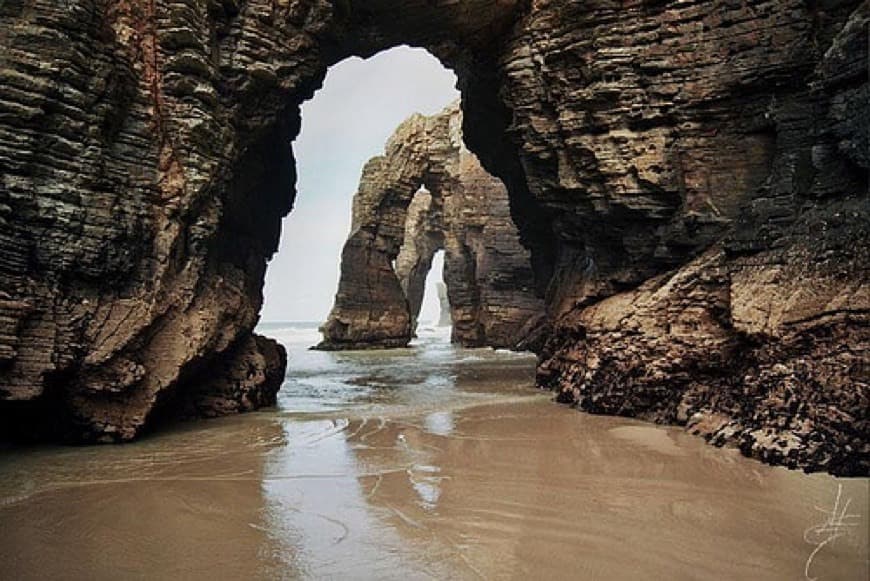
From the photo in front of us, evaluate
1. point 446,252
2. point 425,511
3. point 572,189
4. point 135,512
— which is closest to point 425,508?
point 425,511

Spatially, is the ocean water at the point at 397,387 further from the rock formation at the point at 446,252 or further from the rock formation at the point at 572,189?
the rock formation at the point at 446,252

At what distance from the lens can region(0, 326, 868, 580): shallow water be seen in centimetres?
394

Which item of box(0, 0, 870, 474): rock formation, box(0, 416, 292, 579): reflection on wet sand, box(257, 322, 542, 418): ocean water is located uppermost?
box(0, 0, 870, 474): rock formation

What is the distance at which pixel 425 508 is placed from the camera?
16.7 ft

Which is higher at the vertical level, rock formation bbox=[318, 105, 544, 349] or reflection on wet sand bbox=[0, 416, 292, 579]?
rock formation bbox=[318, 105, 544, 349]

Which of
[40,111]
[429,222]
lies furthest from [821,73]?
[429,222]

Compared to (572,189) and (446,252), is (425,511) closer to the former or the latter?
(572,189)

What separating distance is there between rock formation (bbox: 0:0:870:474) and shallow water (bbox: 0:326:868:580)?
1.09 m

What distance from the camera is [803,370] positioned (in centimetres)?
683

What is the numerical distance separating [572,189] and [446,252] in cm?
2942

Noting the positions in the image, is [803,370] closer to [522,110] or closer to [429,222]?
[522,110]

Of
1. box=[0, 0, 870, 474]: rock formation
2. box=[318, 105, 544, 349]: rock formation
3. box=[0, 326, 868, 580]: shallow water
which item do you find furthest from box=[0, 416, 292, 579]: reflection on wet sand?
box=[318, 105, 544, 349]: rock formation

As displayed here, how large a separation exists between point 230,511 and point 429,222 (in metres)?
43.8

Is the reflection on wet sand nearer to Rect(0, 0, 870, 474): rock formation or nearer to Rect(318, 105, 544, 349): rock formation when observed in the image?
Rect(0, 0, 870, 474): rock formation
